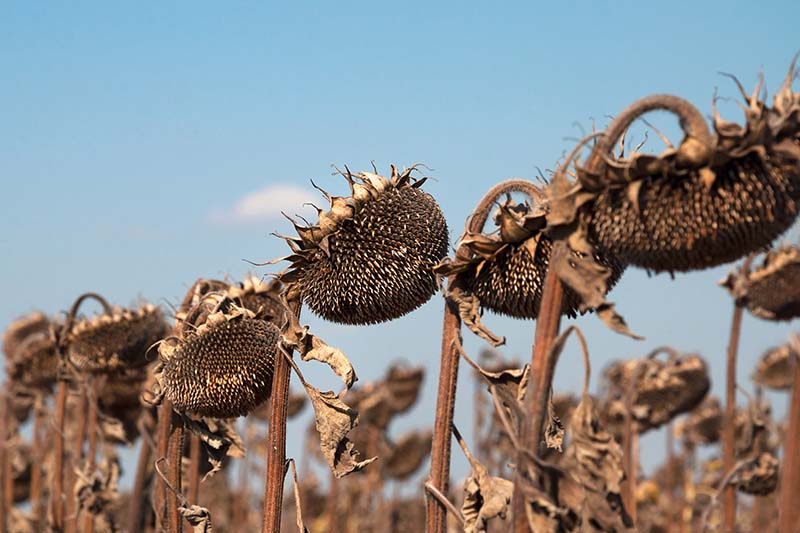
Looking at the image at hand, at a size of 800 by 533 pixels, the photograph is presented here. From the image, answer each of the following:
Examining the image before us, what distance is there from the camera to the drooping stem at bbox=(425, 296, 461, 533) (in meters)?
3.74

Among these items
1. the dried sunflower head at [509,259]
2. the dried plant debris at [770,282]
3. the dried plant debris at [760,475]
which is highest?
the dried plant debris at [770,282]

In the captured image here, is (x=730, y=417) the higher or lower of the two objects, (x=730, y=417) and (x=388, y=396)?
the lower

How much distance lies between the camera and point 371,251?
3965mm

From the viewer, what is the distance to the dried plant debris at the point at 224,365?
14.2ft

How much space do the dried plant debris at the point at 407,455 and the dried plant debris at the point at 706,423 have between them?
4.35 metres

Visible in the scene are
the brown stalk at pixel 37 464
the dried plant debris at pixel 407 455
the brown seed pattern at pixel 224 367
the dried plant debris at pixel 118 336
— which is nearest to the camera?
the brown seed pattern at pixel 224 367

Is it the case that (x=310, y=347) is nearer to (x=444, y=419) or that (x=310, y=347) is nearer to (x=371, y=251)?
(x=371, y=251)

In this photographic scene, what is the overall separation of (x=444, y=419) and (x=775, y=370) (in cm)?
974

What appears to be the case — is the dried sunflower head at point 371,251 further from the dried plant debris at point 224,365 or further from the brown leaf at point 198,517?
the brown leaf at point 198,517

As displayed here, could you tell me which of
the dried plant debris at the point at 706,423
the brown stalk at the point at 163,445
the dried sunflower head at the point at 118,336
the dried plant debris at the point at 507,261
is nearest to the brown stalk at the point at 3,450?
the dried sunflower head at the point at 118,336

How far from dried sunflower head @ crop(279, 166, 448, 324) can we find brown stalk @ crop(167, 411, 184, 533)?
51.6 inches

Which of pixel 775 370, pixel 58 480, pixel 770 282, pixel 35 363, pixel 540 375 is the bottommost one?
pixel 58 480

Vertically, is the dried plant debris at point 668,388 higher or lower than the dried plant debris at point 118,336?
lower

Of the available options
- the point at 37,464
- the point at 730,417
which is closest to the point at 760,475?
the point at 730,417
